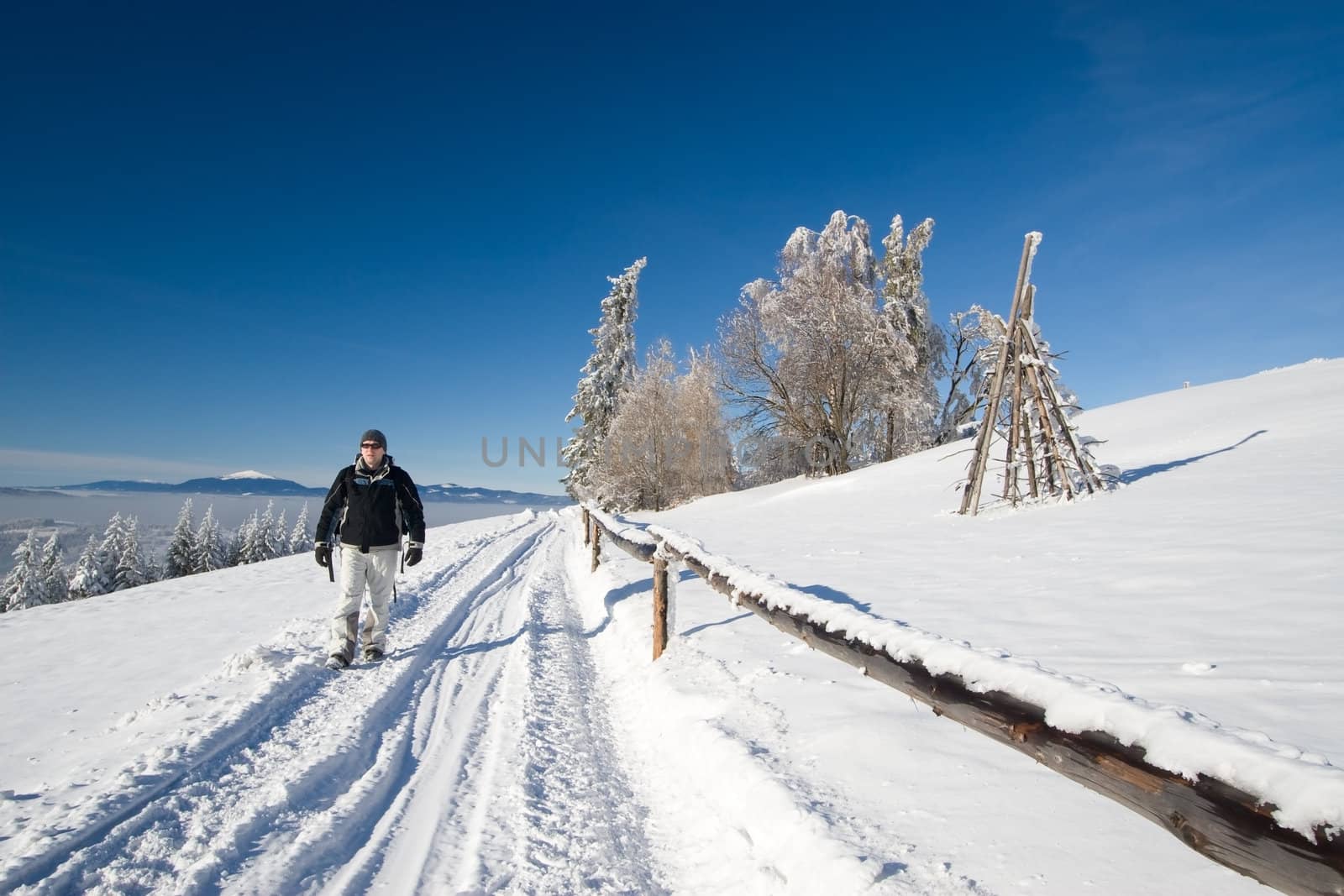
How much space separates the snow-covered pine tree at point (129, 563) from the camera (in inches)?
1330

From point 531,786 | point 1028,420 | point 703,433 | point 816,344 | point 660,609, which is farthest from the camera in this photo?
point 703,433

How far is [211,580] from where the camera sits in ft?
36.2

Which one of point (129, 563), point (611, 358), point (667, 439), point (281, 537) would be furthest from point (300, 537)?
point (667, 439)

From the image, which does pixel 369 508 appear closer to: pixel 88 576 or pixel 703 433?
pixel 703 433

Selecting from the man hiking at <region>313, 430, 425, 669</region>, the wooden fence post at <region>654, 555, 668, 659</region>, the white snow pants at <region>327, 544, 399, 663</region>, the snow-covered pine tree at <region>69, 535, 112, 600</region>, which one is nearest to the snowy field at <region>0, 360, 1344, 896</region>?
the wooden fence post at <region>654, 555, 668, 659</region>

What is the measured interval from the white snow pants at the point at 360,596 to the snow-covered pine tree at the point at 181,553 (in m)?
43.1

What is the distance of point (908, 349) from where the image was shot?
21.5 metres

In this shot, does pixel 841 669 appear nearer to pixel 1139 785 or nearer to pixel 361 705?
pixel 1139 785

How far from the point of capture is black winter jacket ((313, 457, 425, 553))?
563 centimetres

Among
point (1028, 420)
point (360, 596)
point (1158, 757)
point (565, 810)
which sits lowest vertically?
point (565, 810)

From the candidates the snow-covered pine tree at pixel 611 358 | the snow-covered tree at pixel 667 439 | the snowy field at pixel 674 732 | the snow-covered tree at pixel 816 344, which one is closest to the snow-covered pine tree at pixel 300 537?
the snow-covered pine tree at pixel 611 358

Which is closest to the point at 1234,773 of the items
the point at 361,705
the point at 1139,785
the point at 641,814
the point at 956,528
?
the point at 1139,785

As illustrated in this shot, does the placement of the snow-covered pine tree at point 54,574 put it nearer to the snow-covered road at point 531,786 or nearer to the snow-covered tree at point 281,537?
the snow-covered tree at point 281,537

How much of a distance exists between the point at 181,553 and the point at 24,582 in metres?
8.15
